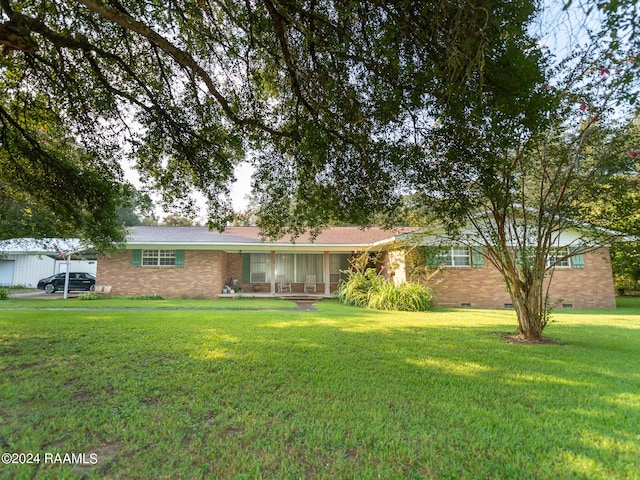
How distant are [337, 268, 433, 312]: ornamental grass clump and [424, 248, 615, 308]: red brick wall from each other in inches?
64.8

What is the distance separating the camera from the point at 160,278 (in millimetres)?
16625

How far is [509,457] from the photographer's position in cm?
265

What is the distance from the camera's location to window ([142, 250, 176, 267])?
16.8 meters

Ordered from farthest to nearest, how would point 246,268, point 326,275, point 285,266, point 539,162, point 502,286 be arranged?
point 285,266 → point 246,268 → point 326,275 → point 502,286 → point 539,162

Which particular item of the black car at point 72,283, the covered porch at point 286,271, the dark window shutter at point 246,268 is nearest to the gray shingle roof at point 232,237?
the covered porch at point 286,271

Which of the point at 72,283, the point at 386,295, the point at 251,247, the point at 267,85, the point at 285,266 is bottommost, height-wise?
the point at 386,295

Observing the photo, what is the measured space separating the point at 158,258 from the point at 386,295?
37.1 ft

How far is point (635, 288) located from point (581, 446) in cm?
2790

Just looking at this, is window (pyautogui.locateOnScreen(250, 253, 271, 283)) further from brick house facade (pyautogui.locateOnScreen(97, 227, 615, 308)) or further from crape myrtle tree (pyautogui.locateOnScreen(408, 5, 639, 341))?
crape myrtle tree (pyautogui.locateOnScreen(408, 5, 639, 341))

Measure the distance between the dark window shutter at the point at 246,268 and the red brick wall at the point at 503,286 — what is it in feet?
31.8

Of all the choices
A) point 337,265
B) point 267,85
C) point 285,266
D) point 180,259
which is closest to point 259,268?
point 285,266

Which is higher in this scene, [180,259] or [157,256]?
[157,256]

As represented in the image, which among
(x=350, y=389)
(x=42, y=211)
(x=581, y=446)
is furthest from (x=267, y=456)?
(x=42, y=211)

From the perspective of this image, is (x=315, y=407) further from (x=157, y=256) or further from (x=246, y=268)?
(x=246, y=268)
